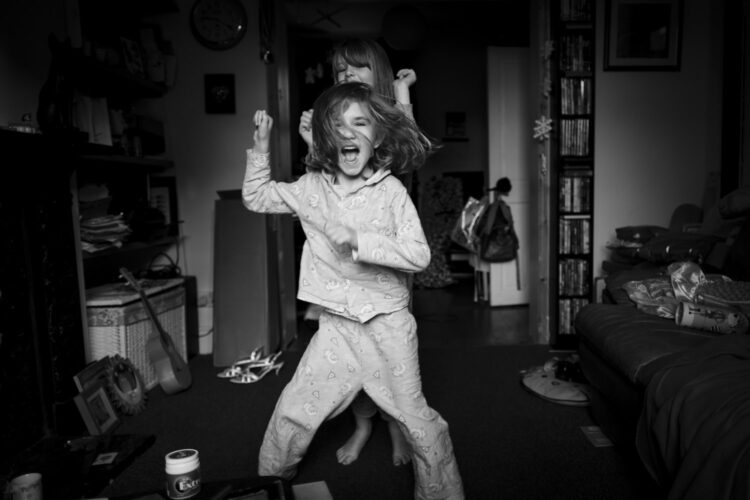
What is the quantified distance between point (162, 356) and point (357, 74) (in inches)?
69.1

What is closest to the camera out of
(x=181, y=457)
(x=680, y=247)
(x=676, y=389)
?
(x=181, y=457)

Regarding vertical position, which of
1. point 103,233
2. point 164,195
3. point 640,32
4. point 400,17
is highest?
point 400,17

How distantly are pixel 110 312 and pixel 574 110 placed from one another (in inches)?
105

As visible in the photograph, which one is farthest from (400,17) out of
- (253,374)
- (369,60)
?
(369,60)

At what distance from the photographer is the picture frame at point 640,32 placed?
3322mm

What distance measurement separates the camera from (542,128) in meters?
3.35

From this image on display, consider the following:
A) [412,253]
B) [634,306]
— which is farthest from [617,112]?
[412,253]

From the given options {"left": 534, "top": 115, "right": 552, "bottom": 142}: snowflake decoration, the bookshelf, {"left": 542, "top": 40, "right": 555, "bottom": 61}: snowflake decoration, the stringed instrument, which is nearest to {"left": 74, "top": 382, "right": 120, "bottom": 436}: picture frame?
the stringed instrument

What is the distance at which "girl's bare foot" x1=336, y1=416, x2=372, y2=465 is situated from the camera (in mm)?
1978

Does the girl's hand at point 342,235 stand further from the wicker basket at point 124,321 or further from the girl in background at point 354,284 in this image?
the wicker basket at point 124,321

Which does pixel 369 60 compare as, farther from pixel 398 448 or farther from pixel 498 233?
pixel 498 233

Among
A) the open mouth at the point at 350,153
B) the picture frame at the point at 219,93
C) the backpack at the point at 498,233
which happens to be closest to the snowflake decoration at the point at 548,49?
the backpack at the point at 498,233

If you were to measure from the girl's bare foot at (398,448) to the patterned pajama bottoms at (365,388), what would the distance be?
371 millimetres

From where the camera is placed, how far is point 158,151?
3.42 m
